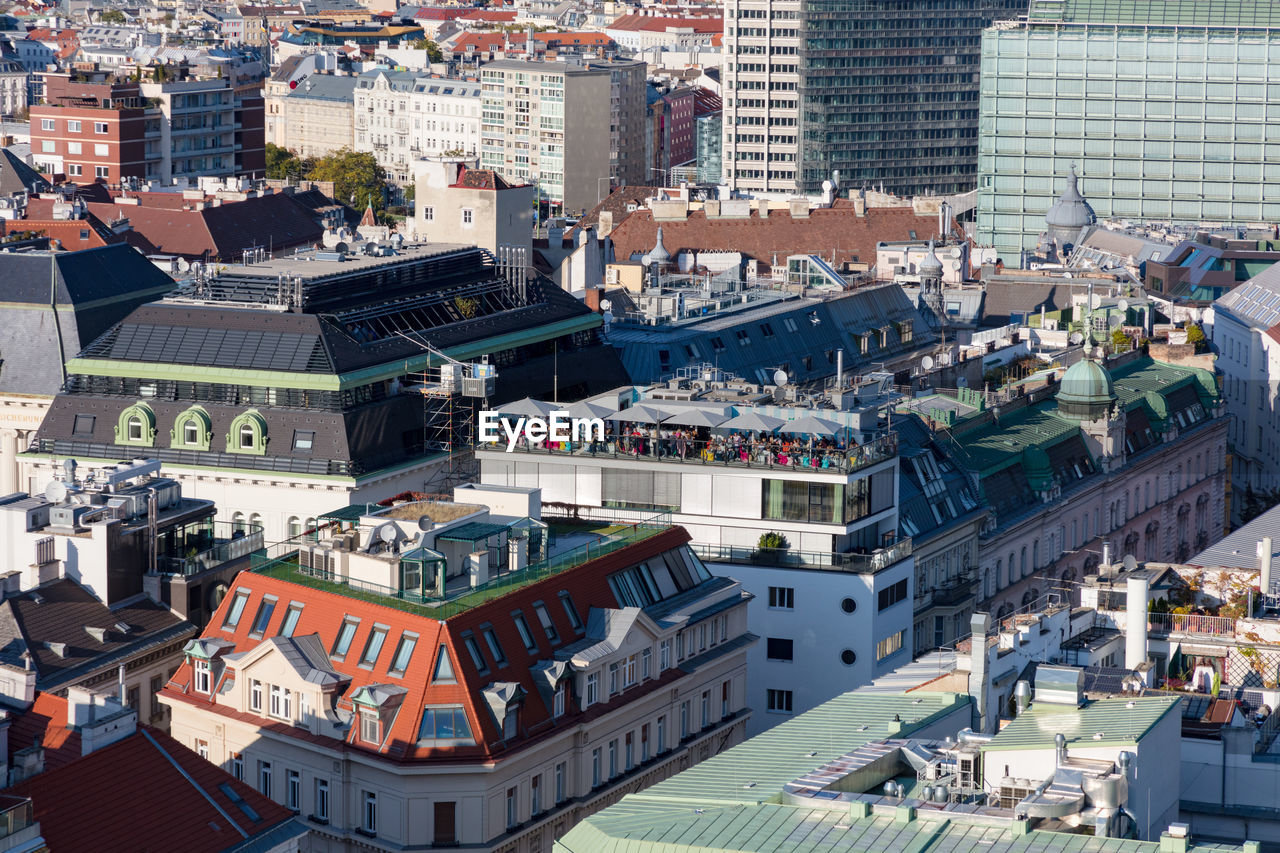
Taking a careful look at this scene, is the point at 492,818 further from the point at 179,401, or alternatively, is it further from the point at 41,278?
the point at 41,278

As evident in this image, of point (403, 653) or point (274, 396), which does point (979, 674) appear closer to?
point (403, 653)

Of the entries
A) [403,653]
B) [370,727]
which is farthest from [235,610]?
[370,727]

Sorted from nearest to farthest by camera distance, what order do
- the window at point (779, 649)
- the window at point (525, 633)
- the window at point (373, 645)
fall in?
the window at point (373, 645) < the window at point (525, 633) < the window at point (779, 649)

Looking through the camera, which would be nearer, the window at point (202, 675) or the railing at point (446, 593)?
the railing at point (446, 593)

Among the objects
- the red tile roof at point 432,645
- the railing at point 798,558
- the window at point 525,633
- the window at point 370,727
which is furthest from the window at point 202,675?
the railing at point 798,558

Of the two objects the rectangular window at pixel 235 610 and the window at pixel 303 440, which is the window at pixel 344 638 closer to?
the rectangular window at pixel 235 610

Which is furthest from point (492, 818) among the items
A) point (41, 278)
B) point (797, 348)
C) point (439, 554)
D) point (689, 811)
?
point (797, 348)
